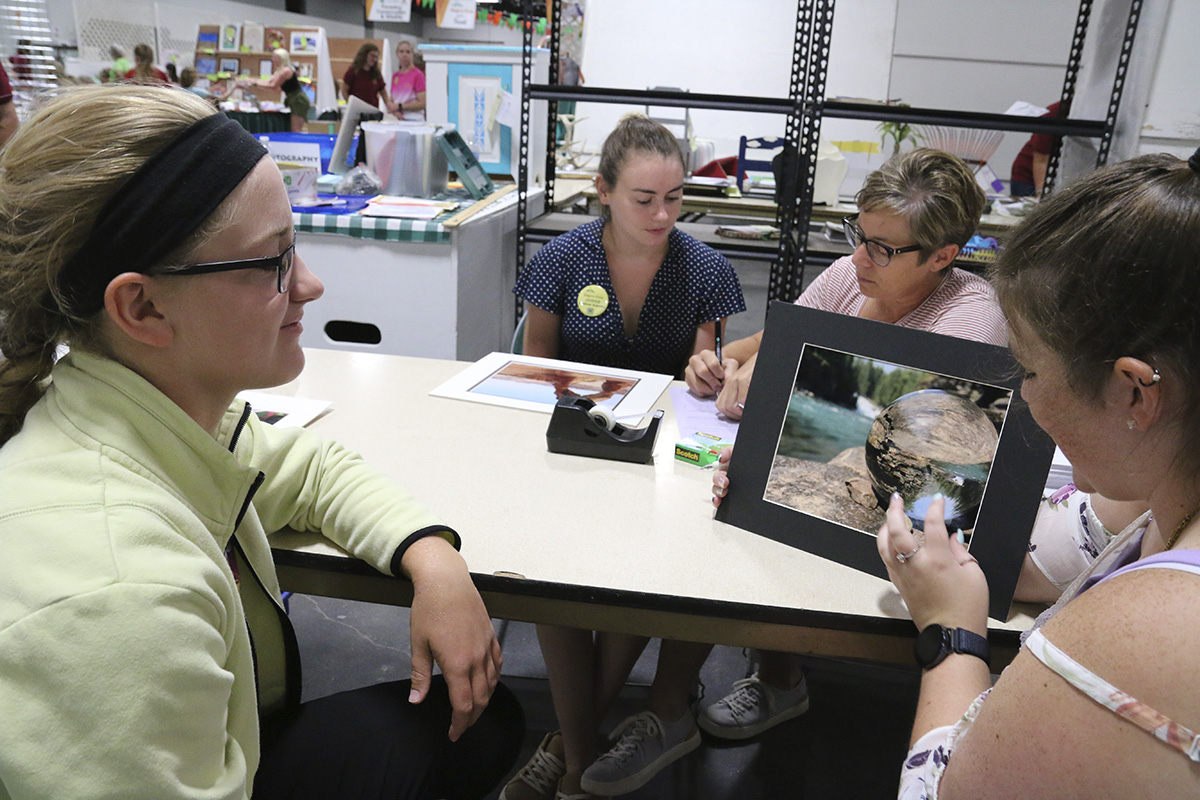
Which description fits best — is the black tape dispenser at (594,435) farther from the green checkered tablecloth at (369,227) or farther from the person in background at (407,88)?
the person in background at (407,88)

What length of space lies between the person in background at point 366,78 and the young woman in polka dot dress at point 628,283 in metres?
4.76

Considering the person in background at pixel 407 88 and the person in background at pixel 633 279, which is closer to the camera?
the person in background at pixel 633 279

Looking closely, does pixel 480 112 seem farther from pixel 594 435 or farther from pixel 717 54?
pixel 717 54

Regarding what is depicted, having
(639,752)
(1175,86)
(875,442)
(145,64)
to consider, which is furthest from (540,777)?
(145,64)

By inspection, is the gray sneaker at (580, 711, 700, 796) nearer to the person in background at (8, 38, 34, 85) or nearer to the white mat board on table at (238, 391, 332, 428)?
the white mat board on table at (238, 391, 332, 428)

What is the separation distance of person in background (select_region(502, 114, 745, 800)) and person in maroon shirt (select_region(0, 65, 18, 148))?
1510 mm

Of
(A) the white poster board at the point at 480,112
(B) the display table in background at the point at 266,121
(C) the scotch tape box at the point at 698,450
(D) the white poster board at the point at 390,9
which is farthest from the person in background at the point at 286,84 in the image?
(C) the scotch tape box at the point at 698,450

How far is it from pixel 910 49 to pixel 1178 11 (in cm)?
445

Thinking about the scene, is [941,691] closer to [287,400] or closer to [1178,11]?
[287,400]

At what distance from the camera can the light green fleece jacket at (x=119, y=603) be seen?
1.89 ft

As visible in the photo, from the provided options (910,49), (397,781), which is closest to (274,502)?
(397,781)

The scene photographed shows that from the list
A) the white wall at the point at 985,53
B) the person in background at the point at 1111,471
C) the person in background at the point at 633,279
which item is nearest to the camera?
the person in background at the point at 1111,471

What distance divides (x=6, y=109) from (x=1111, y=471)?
280 cm

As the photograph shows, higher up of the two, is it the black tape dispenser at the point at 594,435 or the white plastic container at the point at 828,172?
the white plastic container at the point at 828,172
